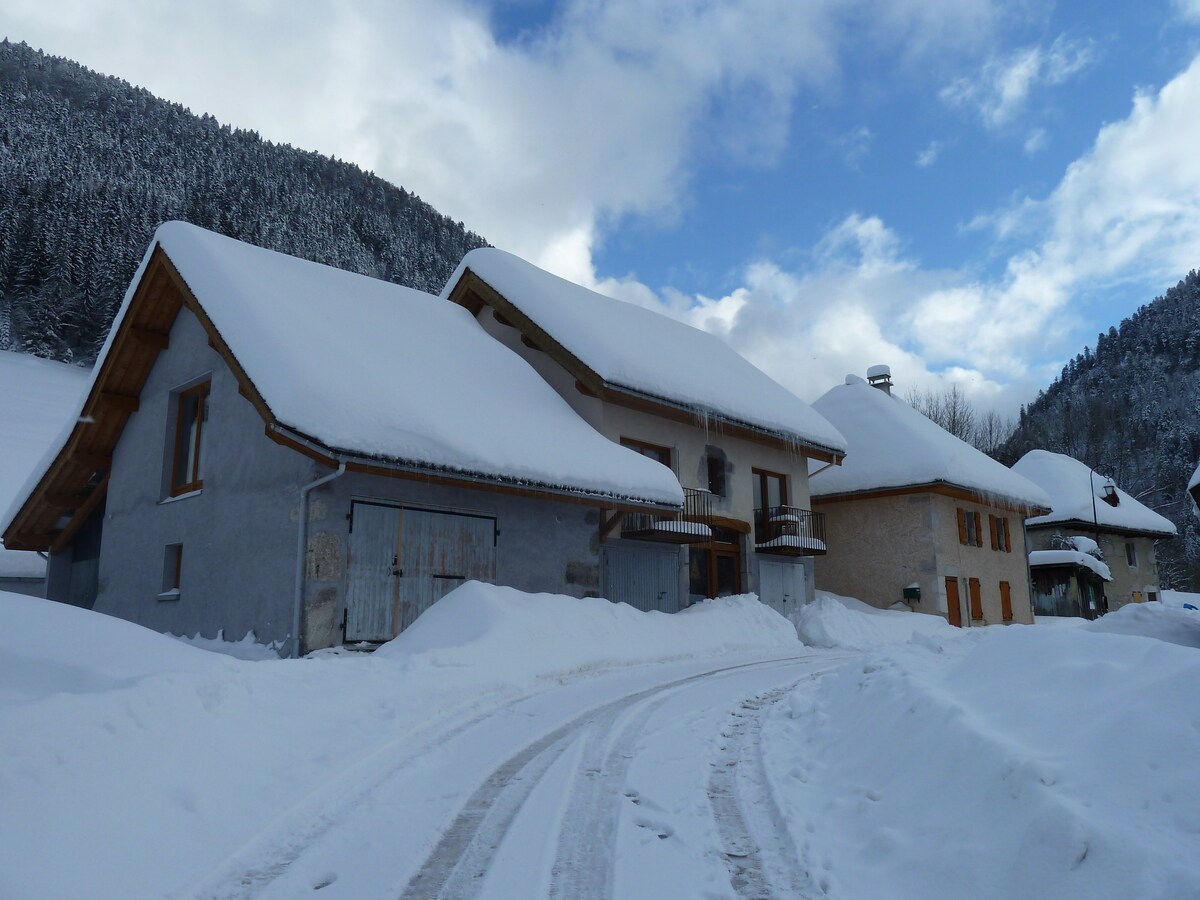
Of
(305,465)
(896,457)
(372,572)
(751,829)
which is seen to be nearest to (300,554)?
(372,572)

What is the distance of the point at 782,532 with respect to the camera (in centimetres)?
2255

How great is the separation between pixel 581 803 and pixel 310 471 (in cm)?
867

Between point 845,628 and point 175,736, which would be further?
point 845,628

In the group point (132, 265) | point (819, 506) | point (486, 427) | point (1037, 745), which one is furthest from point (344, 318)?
point (132, 265)

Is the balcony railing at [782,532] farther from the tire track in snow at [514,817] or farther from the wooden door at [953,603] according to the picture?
the tire track in snow at [514,817]

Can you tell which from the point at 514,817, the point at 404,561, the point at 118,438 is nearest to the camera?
the point at 514,817

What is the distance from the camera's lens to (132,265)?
239ft

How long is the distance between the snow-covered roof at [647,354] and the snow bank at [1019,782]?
12.4 meters

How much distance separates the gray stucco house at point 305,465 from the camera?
41.5 feet

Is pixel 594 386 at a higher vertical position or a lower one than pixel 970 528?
higher

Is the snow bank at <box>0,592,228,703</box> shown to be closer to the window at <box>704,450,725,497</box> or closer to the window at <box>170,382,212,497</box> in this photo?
the window at <box>170,382,212,497</box>

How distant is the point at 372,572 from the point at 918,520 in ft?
60.4

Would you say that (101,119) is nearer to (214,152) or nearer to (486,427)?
(214,152)

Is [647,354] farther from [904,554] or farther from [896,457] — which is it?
[904,554]
